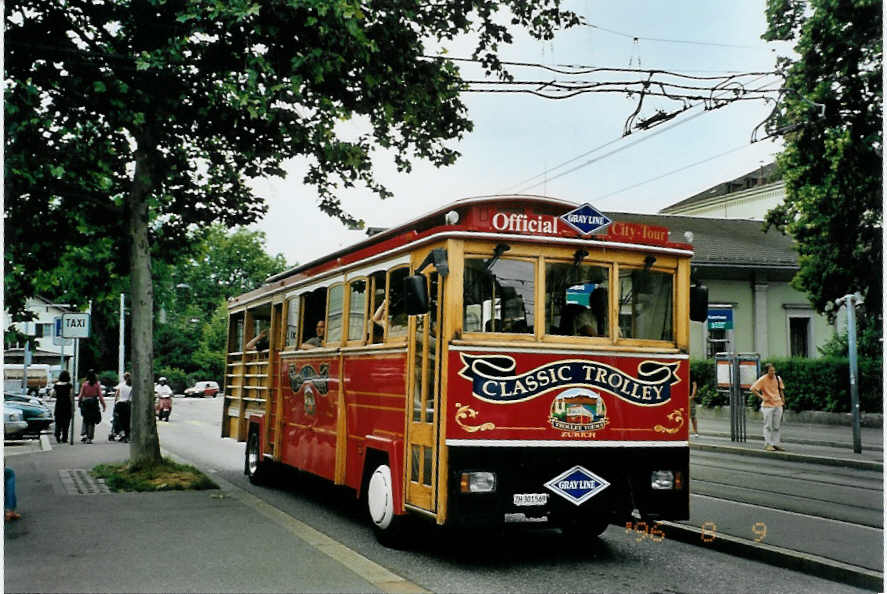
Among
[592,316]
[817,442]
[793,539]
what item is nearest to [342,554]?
[592,316]

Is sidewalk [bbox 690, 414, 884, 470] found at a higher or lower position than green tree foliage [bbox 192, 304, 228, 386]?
lower

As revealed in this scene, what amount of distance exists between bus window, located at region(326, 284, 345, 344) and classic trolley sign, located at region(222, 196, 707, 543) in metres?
1.07

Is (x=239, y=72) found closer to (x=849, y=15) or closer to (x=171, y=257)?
(x=171, y=257)

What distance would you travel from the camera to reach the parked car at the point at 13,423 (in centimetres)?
2181

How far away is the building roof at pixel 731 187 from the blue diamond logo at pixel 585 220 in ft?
143

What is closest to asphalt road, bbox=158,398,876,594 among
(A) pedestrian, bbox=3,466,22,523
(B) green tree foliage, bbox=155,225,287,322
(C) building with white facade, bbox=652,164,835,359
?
(A) pedestrian, bbox=3,466,22,523

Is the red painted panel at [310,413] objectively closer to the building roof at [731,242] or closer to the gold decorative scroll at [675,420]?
the gold decorative scroll at [675,420]

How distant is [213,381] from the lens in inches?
2985

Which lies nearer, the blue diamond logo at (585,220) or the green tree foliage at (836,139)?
the blue diamond logo at (585,220)

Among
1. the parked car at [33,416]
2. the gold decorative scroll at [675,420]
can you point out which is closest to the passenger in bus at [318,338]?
the gold decorative scroll at [675,420]

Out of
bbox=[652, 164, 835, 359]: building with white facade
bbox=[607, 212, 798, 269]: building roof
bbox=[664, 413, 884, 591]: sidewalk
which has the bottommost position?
bbox=[664, 413, 884, 591]: sidewalk

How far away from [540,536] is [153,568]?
3.94m

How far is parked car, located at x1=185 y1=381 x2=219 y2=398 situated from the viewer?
233 feet

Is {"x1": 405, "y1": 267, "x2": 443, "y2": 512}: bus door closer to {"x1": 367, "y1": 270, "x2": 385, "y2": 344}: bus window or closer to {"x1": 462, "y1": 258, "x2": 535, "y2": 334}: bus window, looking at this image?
{"x1": 462, "y1": 258, "x2": 535, "y2": 334}: bus window
